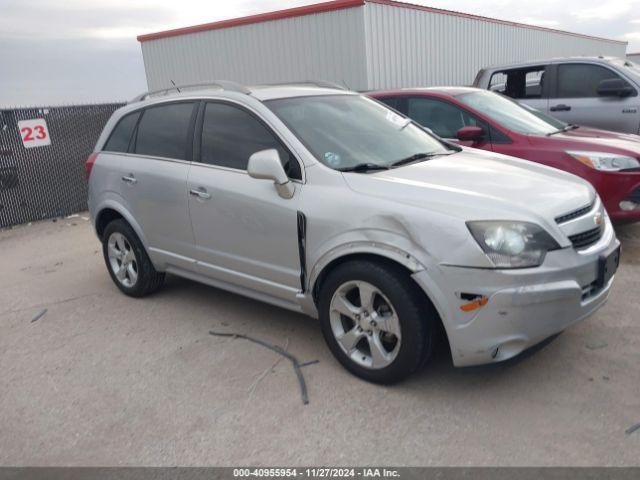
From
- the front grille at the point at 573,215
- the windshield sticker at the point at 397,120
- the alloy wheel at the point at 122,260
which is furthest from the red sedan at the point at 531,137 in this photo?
the alloy wheel at the point at 122,260

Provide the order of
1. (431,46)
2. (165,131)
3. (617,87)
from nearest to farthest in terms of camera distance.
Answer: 1. (165,131)
2. (617,87)
3. (431,46)

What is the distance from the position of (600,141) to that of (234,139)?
3.61m

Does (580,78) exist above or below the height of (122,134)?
below

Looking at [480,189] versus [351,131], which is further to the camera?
[351,131]

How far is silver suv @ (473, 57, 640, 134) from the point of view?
745cm

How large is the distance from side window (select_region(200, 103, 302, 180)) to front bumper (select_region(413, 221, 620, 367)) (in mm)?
1213

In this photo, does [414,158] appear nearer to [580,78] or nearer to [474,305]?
[474,305]

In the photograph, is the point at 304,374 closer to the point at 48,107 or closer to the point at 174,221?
the point at 174,221

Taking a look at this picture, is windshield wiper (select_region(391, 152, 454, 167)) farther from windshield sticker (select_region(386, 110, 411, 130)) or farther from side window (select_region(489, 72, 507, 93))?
side window (select_region(489, 72, 507, 93))

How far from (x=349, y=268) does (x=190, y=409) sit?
119 cm

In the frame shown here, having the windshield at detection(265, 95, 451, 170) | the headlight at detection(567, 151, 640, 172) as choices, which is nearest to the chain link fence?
the windshield at detection(265, 95, 451, 170)

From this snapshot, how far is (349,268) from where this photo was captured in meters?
3.15

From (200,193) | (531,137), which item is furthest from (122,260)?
(531,137)

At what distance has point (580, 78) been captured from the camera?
780cm
